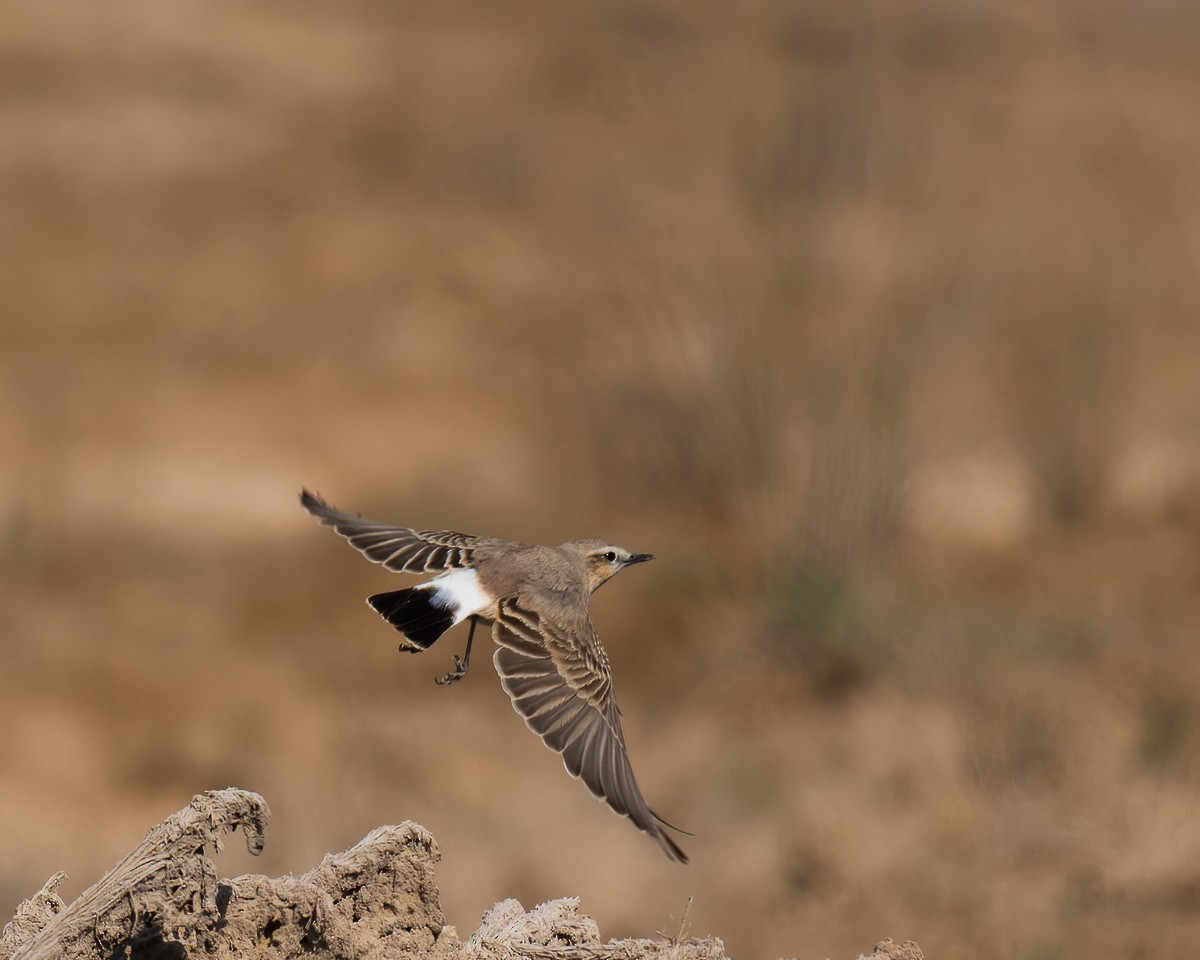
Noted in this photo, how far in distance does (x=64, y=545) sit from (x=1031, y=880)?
27.6 feet

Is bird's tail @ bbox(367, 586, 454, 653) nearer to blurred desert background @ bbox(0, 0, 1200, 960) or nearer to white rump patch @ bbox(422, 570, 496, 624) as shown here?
white rump patch @ bbox(422, 570, 496, 624)

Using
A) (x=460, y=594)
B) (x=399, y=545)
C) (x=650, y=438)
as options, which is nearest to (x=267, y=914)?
(x=460, y=594)

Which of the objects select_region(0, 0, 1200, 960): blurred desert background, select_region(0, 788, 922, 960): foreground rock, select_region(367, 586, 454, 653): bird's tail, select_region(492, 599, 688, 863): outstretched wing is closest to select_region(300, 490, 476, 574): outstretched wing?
select_region(367, 586, 454, 653): bird's tail

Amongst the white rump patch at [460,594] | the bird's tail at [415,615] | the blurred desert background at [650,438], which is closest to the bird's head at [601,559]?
the white rump patch at [460,594]

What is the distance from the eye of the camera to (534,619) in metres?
5.49

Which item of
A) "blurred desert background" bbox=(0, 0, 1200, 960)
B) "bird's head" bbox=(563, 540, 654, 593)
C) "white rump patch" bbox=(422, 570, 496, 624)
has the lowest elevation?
"white rump patch" bbox=(422, 570, 496, 624)

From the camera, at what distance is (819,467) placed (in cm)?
1234

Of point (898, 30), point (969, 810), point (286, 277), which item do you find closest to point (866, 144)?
point (898, 30)

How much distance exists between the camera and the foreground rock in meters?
4.01

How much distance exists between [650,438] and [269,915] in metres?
9.09

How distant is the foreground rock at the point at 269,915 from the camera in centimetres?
401

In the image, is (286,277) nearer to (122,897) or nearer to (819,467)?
(819,467)

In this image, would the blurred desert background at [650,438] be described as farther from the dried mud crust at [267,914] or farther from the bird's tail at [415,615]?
the dried mud crust at [267,914]

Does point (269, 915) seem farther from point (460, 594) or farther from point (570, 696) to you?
point (460, 594)
